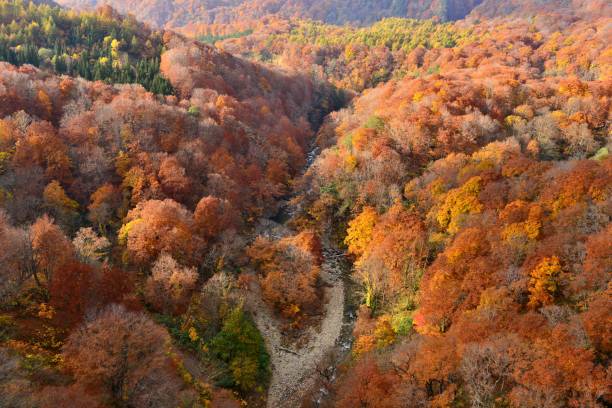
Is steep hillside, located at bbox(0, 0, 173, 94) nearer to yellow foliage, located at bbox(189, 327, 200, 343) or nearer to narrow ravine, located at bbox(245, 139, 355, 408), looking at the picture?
narrow ravine, located at bbox(245, 139, 355, 408)

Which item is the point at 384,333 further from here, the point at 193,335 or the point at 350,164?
the point at 350,164

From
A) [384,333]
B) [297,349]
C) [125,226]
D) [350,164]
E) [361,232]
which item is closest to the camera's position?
[384,333]

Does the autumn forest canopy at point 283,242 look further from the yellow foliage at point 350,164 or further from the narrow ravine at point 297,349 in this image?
the yellow foliage at point 350,164

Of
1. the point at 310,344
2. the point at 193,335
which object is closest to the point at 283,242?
the point at 310,344

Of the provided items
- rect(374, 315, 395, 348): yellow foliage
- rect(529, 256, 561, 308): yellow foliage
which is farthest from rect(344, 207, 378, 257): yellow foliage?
rect(529, 256, 561, 308): yellow foliage

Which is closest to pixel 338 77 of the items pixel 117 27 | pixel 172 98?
pixel 117 27

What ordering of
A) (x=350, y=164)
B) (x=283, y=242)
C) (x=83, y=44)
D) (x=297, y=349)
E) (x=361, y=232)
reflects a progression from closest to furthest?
(x=297, y=349) → (x=283, y=242) → (x=361, y=232) → (x=350, y=164) → (x=83, y=44)

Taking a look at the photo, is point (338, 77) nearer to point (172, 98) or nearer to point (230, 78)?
point (230, 78)

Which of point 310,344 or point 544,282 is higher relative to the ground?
point 544,282

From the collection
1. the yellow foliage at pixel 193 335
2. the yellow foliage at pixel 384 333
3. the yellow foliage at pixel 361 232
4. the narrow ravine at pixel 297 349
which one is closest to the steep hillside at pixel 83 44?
the yellow foliage at pixel 361 232
